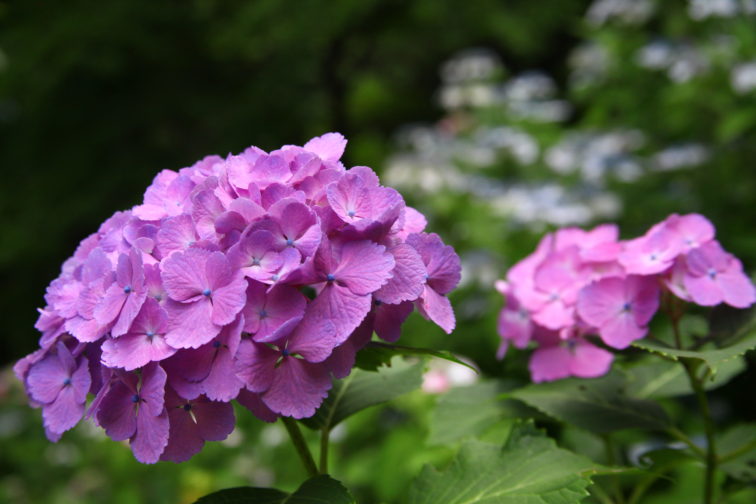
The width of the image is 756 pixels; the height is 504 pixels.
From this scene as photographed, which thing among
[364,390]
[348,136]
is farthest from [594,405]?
[348,136]

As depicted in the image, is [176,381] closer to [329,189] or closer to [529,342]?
[329,189]

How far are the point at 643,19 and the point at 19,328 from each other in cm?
415

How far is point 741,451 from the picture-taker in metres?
0.93

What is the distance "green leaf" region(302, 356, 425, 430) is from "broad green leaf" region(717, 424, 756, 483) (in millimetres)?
397

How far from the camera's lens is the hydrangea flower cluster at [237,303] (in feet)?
2.04

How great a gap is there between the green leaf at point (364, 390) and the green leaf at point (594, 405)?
137 millimetres

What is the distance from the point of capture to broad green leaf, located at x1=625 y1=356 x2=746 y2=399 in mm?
1007

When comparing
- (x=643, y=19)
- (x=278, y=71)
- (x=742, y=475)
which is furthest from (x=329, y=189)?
(x=278, y=71)

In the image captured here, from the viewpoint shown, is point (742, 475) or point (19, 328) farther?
point (19, 328)

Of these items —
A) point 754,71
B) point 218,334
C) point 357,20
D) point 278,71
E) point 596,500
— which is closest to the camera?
point 218,334

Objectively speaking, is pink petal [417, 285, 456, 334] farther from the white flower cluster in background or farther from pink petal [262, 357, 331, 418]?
the white flower cluster in background

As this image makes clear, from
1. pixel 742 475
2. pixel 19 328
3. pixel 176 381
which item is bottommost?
pixel 19 328

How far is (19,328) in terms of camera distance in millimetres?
5121

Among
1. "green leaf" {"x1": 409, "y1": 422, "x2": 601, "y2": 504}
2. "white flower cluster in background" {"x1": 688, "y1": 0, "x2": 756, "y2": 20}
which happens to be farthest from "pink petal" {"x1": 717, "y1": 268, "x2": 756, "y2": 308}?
"white flower cluster in background" {"x1": 688, "y1": 0, "x2": 756, "y2": 20}
